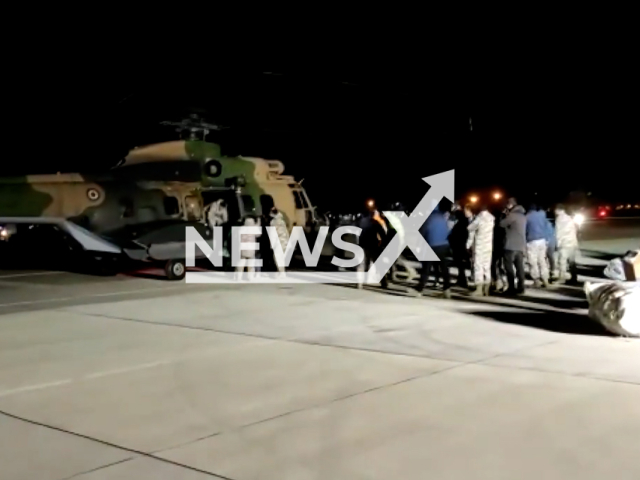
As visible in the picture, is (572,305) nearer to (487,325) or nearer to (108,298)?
(487,325)

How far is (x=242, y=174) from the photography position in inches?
728

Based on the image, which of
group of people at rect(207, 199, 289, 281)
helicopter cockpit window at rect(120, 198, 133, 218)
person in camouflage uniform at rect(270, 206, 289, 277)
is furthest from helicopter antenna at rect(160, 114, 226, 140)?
person in camouflage uniform at rect(270, 206, 289, 277)

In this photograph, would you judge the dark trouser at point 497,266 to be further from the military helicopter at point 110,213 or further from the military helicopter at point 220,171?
the military helicopter at point 220,171

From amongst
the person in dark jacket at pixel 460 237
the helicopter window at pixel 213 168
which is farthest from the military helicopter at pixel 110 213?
the person in dark jacket at pixel 460 237

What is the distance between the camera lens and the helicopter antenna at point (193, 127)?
59.5ft

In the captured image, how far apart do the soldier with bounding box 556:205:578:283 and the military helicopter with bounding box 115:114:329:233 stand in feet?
22.3

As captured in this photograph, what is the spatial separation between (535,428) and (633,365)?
7.74 ft

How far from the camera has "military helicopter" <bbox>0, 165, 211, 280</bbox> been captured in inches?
612

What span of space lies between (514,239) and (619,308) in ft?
12.6

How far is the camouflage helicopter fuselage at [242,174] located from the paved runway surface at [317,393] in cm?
651

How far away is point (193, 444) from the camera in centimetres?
538

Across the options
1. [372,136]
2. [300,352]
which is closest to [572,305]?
[300,352]

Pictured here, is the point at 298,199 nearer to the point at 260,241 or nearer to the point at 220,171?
the point at 220,171

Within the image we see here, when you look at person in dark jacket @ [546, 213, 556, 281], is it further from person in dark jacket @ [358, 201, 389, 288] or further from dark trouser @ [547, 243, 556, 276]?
person in dark jacket @ [358, 201, 389, 288]
